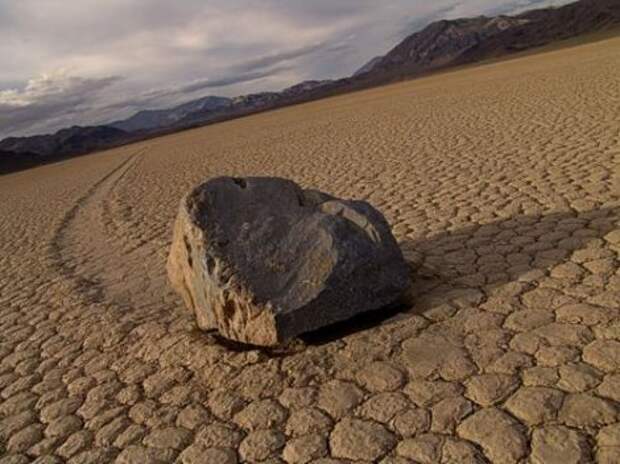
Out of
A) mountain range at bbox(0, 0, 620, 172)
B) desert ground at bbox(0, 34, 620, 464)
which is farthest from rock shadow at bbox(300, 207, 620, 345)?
mountain range at bbox(0, 0, 620, 172)

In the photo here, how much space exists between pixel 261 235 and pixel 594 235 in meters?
2.41

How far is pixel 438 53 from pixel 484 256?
186750 millimetres

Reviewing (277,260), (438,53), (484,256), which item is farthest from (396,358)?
(438,53)

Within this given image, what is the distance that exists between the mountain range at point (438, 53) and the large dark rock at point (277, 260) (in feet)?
243

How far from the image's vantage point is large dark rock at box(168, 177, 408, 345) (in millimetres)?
3312

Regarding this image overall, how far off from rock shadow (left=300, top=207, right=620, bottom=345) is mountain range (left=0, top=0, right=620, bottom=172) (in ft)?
243

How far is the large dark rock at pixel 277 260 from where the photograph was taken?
331 centimetres

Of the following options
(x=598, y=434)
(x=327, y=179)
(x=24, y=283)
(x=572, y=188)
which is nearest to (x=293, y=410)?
(x=598, y=434)

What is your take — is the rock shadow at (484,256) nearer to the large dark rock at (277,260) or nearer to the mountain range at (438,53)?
the large dark rock at (277,260)

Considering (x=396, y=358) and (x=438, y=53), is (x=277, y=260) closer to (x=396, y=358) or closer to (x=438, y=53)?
(x=396, y=358)

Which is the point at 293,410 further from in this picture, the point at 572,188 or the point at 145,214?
the point at 145,214

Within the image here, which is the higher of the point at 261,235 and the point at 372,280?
the point at 261,235

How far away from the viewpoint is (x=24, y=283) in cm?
636

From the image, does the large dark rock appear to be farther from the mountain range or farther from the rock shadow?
the mountain range
